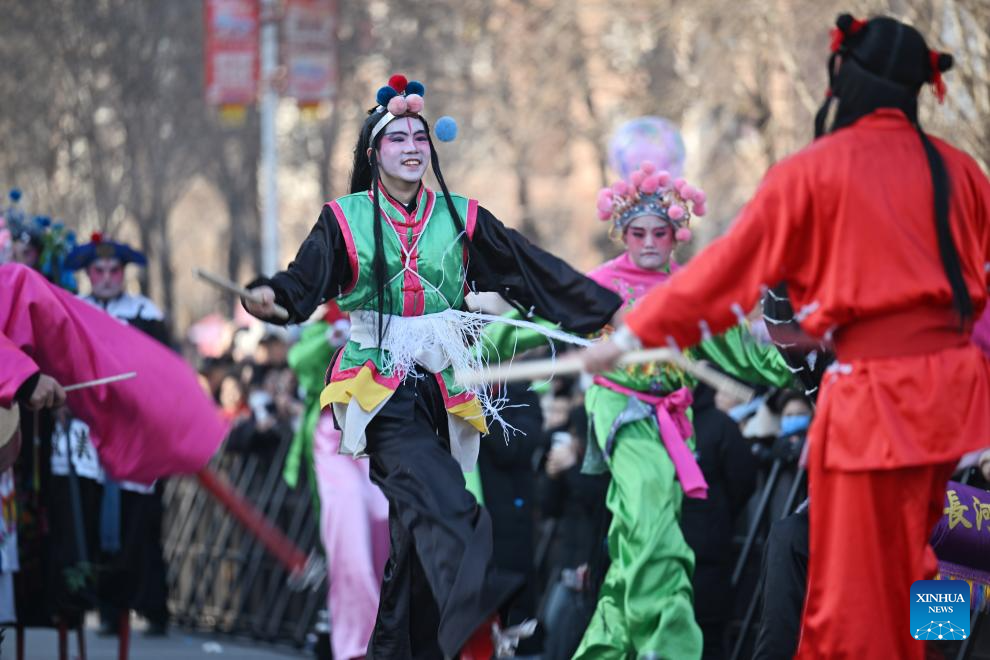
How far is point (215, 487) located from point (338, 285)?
2.30 meters

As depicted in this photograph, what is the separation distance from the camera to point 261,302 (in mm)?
6305

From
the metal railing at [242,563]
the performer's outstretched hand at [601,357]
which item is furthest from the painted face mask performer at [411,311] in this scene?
the metal railing at [242,563]

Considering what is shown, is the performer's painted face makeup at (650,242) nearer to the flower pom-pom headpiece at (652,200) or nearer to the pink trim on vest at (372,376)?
the flower pom-pom headpiece at (652,200)

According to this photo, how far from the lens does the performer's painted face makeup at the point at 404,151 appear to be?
6.80 metres

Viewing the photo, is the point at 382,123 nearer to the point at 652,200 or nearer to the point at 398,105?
the point at 398,105

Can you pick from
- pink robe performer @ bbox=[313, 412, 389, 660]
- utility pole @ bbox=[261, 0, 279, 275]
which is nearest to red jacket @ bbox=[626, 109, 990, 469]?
pink robe performer @ bbox=[313, 412, 389, 660]

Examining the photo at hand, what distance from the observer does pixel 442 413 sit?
22.3ft

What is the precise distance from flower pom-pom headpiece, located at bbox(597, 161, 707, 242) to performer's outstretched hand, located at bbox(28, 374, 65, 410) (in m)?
A: 2.59

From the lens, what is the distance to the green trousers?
25.0ft

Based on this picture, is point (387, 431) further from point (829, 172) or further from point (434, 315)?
point (829, 172)

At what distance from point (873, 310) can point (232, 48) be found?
18325 mm

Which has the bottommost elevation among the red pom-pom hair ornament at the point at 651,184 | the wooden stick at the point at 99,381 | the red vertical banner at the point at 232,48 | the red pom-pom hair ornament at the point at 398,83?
the wooden stick at the point at 99,381

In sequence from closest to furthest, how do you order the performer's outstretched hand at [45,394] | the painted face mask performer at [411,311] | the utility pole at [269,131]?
the painted face mask performer at [411,311]
the performer's outstretched hand at [45,394]
the utility pole at [269,131]

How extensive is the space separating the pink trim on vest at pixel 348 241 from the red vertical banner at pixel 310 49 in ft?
52.1
